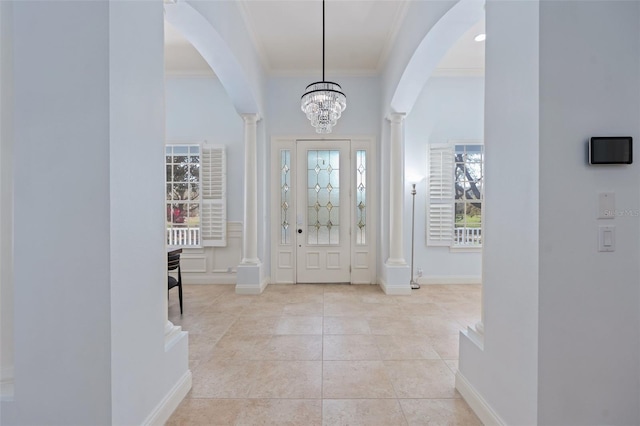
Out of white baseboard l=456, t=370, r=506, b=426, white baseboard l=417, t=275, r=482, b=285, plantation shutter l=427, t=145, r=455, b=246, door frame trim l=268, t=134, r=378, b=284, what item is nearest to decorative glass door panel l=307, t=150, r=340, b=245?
door frame trim l=268, t=134, r=378, b=284

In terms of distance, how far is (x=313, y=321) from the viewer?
369cm

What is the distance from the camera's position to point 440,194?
5449 millimetres

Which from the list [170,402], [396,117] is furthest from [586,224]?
[396,117]

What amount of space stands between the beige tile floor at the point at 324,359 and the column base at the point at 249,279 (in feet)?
0.64

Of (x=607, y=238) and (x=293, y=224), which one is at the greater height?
(x=607, y=238)

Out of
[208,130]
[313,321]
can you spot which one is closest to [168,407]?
[313,321]

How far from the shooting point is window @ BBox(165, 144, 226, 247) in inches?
215

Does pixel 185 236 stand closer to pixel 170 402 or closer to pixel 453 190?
pixel 170 402

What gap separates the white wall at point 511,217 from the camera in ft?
4.84

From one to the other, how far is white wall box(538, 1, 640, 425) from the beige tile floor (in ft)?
2.44

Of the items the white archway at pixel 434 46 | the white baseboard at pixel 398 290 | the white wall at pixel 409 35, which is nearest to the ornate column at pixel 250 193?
the white baseboard at pixel 398 290

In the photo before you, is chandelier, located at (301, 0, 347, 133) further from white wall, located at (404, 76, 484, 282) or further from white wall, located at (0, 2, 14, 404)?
white wall, located at (0, 2, 14, 404)

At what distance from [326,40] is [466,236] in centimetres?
382

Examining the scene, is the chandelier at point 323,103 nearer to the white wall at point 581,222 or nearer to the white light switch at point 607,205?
the white wall at point 581,222
